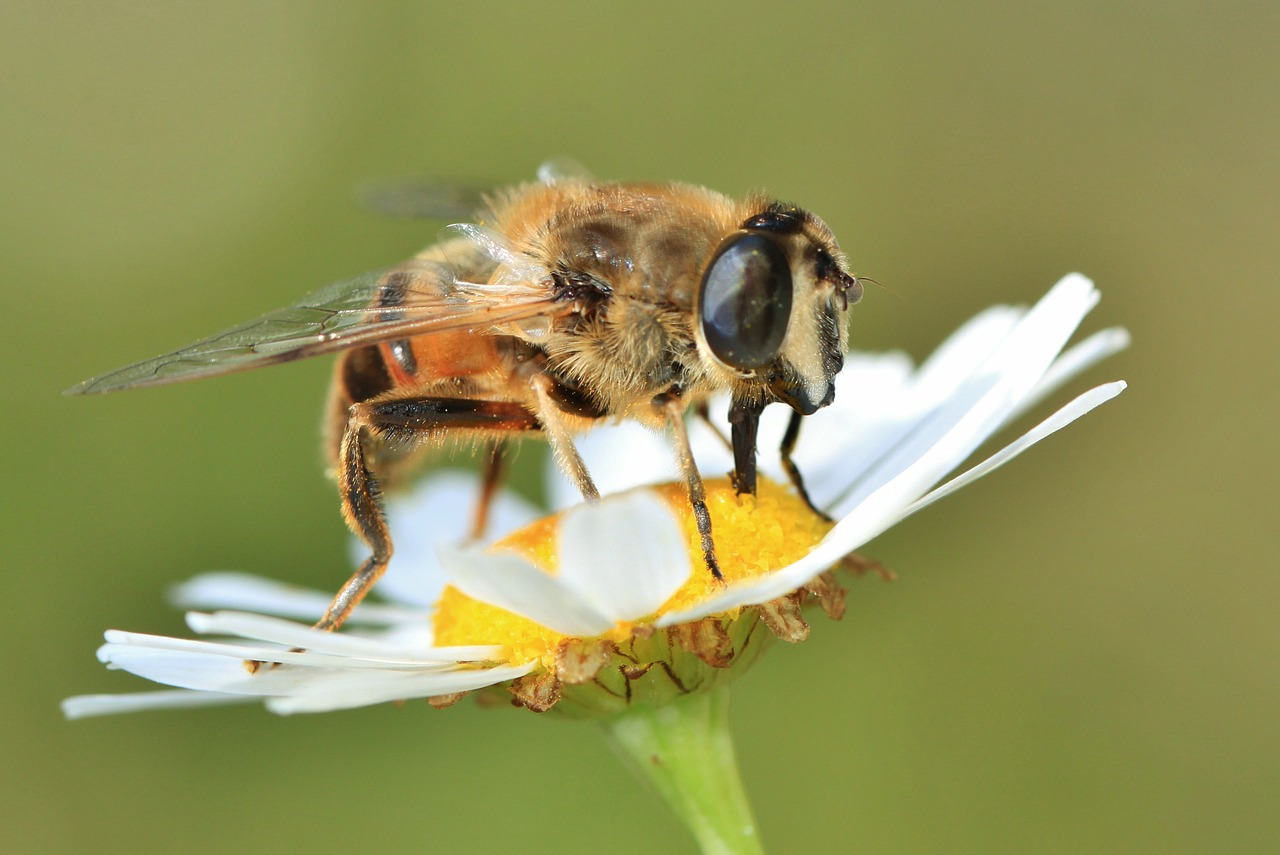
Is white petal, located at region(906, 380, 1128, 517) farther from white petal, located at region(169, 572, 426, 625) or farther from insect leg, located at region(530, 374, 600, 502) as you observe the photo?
white petal, located at region(169, 572, 426, 625)

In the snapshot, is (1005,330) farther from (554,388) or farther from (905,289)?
(905,289)

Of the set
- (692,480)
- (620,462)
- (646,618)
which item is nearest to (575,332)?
(692,480)

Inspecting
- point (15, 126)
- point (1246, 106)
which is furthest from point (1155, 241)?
point (15, 126)

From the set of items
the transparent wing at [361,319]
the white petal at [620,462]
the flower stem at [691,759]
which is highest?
the transparent wing at [361,319]

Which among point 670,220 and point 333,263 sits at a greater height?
point 333,263

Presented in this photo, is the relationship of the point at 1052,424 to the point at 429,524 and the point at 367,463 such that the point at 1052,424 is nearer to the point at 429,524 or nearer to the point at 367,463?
the point at 367,463

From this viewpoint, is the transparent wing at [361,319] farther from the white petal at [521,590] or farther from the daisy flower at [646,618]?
the white petal at [521,590]

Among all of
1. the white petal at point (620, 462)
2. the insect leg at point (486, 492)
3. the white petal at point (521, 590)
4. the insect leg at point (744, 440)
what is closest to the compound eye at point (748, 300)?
the insect leg at point (744, 440)
